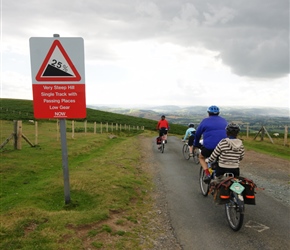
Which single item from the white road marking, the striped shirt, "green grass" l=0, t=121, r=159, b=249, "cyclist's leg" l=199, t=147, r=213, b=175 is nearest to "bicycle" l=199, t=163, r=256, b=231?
the striped shirt

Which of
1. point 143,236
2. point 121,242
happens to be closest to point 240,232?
point 143,236

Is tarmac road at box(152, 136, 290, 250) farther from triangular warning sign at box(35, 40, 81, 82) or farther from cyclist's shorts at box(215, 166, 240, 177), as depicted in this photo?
triangular warning sign at box(35, 40, 81, 82)

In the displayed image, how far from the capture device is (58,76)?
6.70 metres

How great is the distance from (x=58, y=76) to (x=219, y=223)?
17.8 ft

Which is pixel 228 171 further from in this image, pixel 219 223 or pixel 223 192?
pixel 219 223

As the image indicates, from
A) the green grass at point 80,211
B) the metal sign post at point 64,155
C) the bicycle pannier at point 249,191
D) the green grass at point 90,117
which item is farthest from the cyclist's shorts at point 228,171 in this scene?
the green grass at point 90,117

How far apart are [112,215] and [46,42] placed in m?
4.58

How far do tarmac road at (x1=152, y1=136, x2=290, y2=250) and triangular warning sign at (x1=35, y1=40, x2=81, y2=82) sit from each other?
4.51m

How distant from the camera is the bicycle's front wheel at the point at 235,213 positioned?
579 cm

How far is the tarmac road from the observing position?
18.1ft

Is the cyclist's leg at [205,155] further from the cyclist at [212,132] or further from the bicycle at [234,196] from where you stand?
the bicycle at [234,196]

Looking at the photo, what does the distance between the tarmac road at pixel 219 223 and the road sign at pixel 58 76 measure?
3.87m

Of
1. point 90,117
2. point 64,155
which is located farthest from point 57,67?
point 90,117

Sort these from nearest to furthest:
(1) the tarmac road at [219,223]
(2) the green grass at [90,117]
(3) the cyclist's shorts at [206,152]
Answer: (1) the tarmac road at [219,223] → (3) the cyclist's shorts at [206,152] → (2) the green grass at [90,117]
